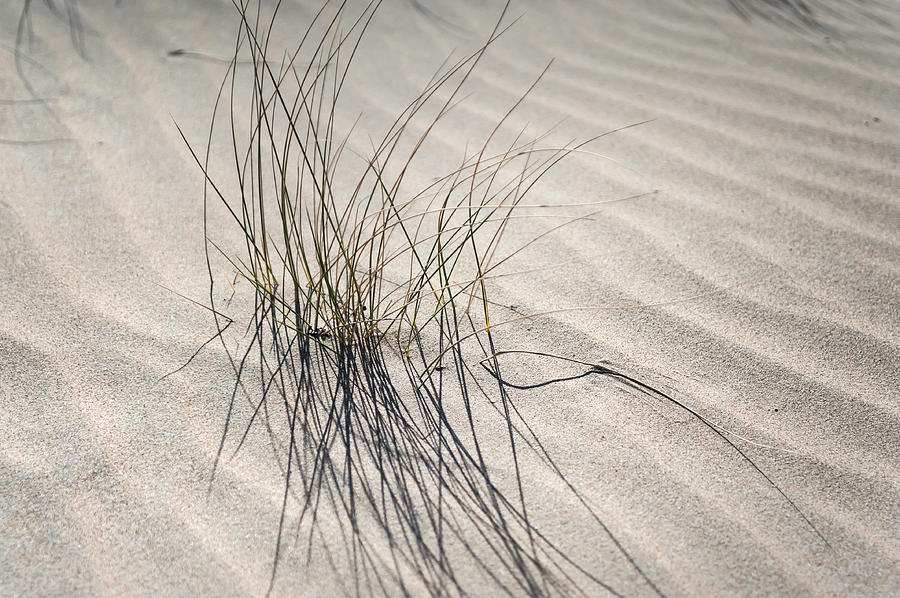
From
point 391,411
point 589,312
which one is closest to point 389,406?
point 391,411

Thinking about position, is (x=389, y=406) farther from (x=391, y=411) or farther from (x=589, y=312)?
(x=589, y=312)

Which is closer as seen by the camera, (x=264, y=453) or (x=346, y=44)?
(x=264, y=453)

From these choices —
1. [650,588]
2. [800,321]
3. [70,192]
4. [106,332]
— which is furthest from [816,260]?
[70,192]

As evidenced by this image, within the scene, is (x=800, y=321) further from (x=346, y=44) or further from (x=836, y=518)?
(x=346, y=44)

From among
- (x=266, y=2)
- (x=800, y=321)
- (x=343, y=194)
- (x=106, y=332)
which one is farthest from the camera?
(x=266, y=2)

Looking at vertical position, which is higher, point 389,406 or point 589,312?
point 589,312

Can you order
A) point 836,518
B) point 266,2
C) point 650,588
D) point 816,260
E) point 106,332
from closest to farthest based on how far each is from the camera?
1. point 650,588
2. point 836,518
3. point 106,332
4. point 816,260
5. point 266,2

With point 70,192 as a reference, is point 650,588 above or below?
above

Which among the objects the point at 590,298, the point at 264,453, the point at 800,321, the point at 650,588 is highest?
the point at 800,321
